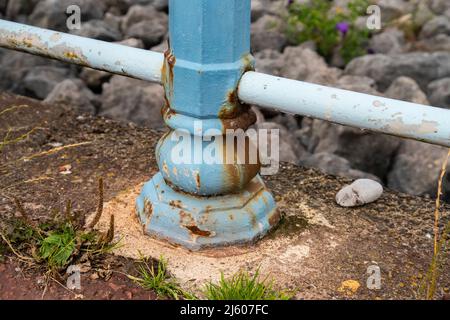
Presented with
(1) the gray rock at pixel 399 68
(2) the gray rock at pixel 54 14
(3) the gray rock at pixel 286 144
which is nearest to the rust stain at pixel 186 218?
(3) the gray rock at pixel 286 144

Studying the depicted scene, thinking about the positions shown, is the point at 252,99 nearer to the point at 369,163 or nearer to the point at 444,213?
the point at 444,213

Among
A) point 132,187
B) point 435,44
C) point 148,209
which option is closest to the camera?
point 148,209

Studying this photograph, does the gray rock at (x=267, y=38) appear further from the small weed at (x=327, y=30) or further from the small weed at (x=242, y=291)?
the small weed at (x=242, y=291)

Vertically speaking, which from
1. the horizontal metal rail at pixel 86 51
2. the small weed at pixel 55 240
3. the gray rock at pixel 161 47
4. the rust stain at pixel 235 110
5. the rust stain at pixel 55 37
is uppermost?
the rust stain at pixel 55 37

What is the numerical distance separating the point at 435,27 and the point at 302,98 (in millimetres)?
3005

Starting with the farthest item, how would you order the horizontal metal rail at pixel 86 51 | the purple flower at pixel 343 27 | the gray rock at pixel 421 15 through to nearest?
the gray rock at pixel 421 15, the purple flower at pixel 343 27, the horizontal metal rail at pixel 86 51

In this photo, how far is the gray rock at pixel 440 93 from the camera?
12.4 feet

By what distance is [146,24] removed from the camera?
177 inches

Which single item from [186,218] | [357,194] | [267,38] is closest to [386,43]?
[267,38]

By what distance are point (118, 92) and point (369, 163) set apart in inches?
49.4

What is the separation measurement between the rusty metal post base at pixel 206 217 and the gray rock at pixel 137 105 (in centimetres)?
120

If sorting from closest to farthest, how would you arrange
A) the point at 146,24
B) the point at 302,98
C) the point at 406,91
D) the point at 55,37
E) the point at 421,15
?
the point at 302,98
the point at 55,37
the point at 406,91
the point at 146,24
the point at 421,15

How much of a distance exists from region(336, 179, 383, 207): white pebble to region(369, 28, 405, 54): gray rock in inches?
82.2

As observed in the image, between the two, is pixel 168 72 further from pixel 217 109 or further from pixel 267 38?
pixel 267 38
